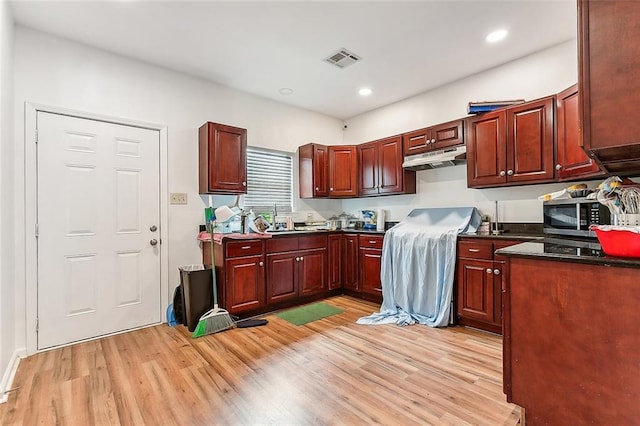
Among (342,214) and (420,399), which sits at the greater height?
(342,214)

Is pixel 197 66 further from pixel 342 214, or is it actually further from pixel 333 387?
pixel 333 387

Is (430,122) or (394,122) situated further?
(394,122)

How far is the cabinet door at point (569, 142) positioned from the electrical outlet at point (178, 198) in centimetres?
379

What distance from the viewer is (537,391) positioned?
1.49 m

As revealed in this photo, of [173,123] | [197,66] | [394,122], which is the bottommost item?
[173,123]

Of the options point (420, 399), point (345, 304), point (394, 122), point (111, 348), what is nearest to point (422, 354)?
point (420, 399)

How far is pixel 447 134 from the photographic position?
352 cm

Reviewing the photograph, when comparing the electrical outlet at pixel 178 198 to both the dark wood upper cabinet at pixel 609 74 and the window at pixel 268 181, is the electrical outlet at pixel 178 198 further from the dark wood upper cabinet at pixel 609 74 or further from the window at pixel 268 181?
the dark wood upper cabinet at pixel 609 74

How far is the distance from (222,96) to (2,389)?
331 centimetres

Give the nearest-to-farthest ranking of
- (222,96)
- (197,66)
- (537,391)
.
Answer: (537,391)
(197,66)
(222,96)

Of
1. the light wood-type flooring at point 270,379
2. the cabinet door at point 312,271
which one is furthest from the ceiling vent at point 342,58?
the light wood-type flooring at point 270,379

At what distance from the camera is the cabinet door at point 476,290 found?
2.82 metres

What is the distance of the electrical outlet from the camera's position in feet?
11.0

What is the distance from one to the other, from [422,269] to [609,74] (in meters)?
2.32
